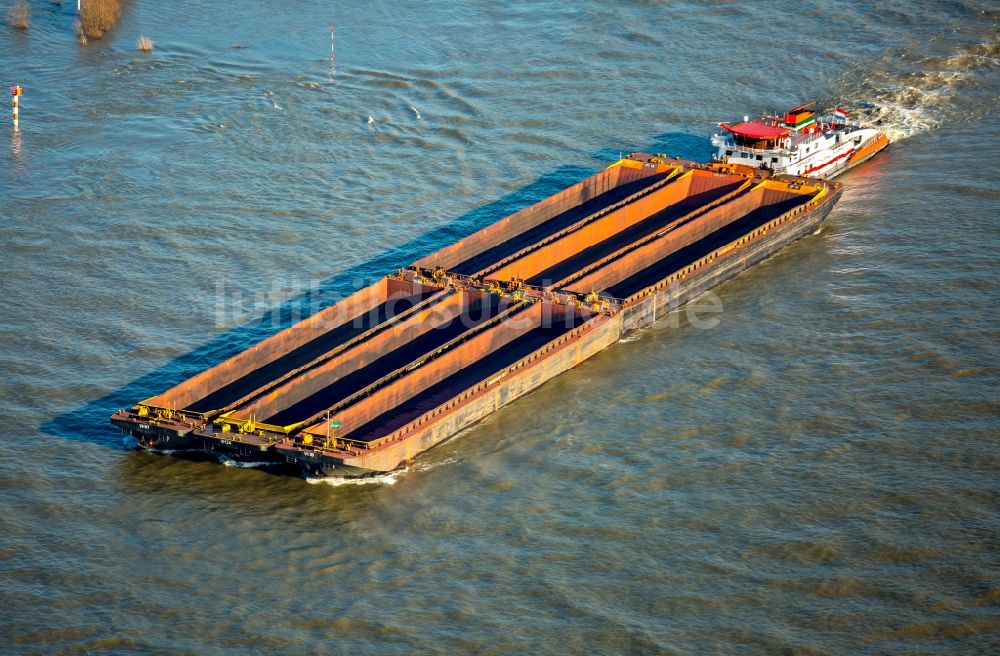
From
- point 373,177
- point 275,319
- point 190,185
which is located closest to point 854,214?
point 373,177

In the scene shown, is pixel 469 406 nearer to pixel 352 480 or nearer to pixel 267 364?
pixel 352 480

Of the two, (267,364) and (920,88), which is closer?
(267,364)

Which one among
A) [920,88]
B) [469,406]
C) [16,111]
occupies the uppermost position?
[920,88]

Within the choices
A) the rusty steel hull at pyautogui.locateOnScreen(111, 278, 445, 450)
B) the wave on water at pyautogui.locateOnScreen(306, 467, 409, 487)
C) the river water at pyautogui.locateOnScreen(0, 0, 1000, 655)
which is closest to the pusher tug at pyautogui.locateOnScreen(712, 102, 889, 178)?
the river water at pyautogui.locateOnScreen(0, 0, 1000, 655)

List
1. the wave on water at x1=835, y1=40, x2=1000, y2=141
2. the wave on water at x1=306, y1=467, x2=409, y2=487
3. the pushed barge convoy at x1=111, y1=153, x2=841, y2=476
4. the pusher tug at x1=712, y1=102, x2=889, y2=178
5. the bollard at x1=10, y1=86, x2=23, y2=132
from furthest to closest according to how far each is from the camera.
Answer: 1. the wave on water at x1=835, y1=40, x2=1000, y2=141
2. the bollard at x1=10, y1=86, x2=23, y2=132
3. the pusher tug at x1=712, y1=102, x2=889, y2=178
4. the pushed barge convoy at x1=111, y1=153, x2=841, y2=476
5. the wave on water at x1=306, y1=467, x2=409, y2=487

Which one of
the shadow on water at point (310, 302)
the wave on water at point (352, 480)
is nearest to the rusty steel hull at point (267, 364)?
the shadow on water at point (310, 302)

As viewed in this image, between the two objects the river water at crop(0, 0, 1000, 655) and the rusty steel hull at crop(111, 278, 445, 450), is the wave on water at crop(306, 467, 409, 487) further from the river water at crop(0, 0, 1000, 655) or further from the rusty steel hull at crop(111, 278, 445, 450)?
the rusty steel hull at crop(111, 278, 445, 450)

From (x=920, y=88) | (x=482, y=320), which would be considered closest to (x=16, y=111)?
(x=482, y=320)
